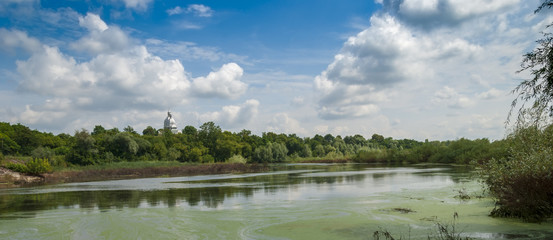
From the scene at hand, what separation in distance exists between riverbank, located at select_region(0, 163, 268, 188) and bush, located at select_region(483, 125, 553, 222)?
30.2m

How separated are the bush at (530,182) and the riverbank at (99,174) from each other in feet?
99.0

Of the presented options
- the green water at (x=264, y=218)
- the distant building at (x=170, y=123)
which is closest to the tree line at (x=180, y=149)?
the green water at (x=264, y=218)

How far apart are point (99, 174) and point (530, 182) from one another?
37.8 m

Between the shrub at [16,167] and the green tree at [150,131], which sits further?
the green tree at [150,131]

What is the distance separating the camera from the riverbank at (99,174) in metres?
30.9

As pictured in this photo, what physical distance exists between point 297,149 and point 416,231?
9911 centimetres

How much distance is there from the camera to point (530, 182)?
935cm

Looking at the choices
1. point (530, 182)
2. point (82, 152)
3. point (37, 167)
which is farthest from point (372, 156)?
point (530, 182)

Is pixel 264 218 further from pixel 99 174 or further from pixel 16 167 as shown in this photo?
pixel 99 174

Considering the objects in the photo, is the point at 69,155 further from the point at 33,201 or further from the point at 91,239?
the point at 91,239

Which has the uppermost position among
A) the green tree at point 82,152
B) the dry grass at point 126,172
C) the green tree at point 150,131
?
the green tree at point 150,131

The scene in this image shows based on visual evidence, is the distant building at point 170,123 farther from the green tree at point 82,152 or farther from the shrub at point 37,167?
the shrub at point 37,167

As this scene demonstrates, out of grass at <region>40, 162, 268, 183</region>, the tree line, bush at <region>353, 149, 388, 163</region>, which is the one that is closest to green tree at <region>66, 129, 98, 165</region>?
the tree line

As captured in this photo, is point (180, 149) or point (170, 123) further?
point (170, 123)
